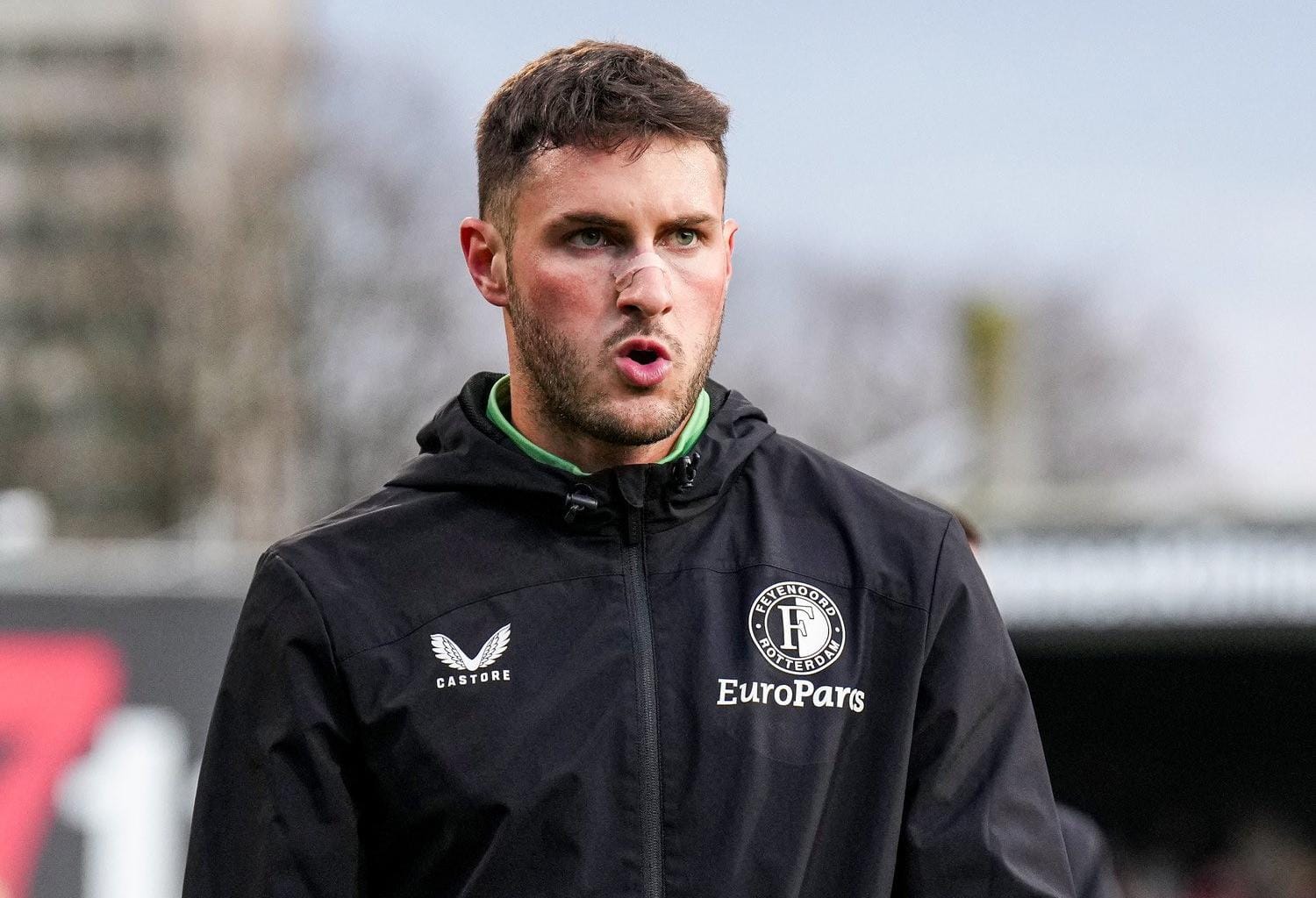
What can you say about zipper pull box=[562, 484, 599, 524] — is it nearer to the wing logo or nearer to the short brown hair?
the wing logo

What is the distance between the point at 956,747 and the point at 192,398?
25513 mm

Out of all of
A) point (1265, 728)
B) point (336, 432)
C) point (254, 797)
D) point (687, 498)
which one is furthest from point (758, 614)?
point (336, 432)

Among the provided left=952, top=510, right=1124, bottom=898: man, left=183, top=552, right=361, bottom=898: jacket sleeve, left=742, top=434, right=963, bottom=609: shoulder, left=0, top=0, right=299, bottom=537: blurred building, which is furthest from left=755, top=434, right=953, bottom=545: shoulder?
left=0, top=0, right=299, bottom=537: blurred building

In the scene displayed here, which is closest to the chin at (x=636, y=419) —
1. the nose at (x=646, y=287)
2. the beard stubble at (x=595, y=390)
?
the beard stubble at (x=595, y=390)

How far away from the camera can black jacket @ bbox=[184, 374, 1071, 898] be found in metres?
2.04

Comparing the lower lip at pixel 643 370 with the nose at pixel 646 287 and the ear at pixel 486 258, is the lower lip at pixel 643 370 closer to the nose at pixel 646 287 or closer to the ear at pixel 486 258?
the nose at pixel 646 287

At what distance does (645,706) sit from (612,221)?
53 cm

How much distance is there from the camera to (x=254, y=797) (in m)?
2.12

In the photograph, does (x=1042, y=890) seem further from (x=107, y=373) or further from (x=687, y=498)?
(x=107, y=373)

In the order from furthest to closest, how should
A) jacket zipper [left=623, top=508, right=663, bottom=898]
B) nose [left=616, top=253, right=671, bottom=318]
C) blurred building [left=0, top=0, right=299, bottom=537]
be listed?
1. blurred building [left=0, top=0, right=299, bottom=537]
2. nose [left=616, top=253, right=671, bottom=318]
3. jacket zipper [left=623, top=508, right=663, bottom=898]

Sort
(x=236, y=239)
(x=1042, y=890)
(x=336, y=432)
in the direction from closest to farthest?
(x=1042, y=890) < (x=336, y=432) < (x=236, y=239)

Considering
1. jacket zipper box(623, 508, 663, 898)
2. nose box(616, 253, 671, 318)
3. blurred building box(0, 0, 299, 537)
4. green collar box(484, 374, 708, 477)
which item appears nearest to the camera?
jacket zipper box(623, 508, 663, 898)

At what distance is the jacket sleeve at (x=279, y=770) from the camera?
2086 millimetres

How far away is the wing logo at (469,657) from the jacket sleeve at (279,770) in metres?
0.11
